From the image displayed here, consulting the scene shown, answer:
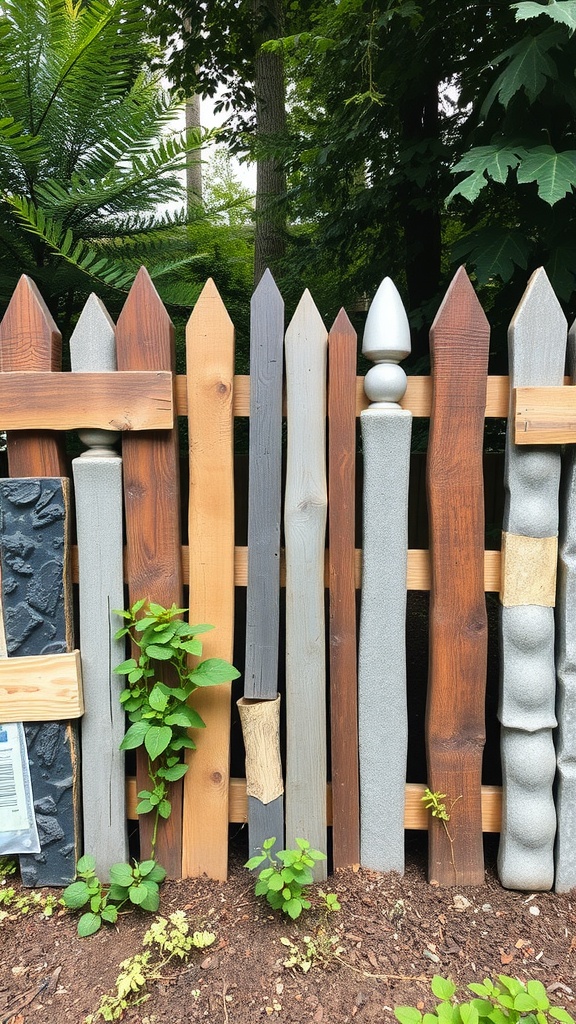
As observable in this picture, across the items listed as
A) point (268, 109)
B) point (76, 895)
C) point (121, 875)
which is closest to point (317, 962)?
point (121, 875)

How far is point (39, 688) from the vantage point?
1714 mm

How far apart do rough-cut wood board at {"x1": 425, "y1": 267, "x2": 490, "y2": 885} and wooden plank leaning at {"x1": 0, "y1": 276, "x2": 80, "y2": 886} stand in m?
1.17

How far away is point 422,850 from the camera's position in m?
1.93

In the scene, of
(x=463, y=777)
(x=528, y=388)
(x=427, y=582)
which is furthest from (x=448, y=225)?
(x=463, y=777)

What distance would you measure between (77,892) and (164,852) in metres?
0.27

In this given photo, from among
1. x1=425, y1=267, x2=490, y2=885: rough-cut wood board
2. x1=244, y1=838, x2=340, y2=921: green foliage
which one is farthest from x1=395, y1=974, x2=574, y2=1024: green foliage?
x1=425, y1=267, x2=490, y2=885: rough-cut wood board

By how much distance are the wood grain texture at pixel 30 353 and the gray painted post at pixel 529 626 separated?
1413 millimetres

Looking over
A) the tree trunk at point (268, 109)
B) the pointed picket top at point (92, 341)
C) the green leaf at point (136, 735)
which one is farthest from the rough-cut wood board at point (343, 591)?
the tree trunk at point (268, 109)

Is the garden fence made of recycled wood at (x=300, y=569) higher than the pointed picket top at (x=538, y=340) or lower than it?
lower

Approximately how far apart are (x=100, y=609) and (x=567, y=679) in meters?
1.50

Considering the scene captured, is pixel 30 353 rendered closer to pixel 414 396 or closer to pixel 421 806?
pixel 414 396

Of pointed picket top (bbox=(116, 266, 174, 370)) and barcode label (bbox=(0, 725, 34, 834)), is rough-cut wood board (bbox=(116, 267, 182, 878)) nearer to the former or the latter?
pointed picket top (bbox=(116, 266, 174, 370))

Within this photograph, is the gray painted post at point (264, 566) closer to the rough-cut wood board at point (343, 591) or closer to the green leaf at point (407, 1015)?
the rough-cut wood board at point (343, 591)

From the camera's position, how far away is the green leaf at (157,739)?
Answer: 1.55 metres
